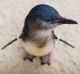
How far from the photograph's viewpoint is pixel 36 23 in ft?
2.94

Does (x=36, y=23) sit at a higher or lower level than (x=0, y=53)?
higher

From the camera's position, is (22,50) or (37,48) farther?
(22,50)

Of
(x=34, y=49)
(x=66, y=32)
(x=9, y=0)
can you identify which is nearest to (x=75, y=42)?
(x=66, y=32)

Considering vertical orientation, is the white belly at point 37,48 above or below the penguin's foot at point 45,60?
above

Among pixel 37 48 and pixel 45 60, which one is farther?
pixel 45 60

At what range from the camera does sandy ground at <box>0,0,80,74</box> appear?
42.3 inches

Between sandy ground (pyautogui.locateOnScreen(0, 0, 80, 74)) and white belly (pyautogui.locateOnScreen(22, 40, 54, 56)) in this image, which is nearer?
white belly (pyautogui.locateOnScreen(22, 40, 54, 56))

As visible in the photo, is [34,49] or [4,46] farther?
[4,46]

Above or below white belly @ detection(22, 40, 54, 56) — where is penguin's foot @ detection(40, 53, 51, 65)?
below

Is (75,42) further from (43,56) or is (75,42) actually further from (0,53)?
(0,53)

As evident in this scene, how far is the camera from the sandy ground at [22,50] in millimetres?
1075

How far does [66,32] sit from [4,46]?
258 millimetres

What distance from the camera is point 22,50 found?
3.68 ft

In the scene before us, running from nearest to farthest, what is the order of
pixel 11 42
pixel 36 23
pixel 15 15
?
pixel 36 23 < pixel 11 42 < pixel 15 15
